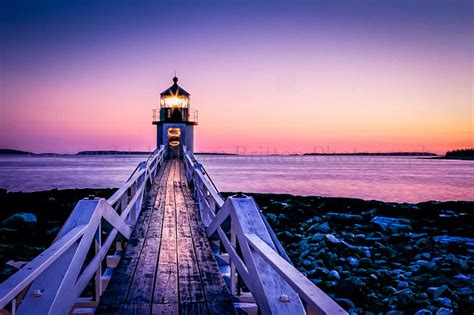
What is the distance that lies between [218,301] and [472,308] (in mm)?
5526

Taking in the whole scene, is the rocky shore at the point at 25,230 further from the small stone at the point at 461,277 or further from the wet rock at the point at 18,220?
the small stone at the point at 461,277

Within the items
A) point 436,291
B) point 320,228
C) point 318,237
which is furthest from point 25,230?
point 436,291

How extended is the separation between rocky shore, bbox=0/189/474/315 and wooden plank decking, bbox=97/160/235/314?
1935mm

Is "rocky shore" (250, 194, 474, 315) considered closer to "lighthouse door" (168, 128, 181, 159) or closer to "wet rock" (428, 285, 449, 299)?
"wet rock" (428, 285, 449, 299)

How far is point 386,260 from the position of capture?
10469mm

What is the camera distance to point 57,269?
2738 mm

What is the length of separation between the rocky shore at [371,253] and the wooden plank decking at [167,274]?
76.2 inches

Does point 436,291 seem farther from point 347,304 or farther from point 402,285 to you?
point 347,304

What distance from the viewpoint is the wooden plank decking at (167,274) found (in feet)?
12.1

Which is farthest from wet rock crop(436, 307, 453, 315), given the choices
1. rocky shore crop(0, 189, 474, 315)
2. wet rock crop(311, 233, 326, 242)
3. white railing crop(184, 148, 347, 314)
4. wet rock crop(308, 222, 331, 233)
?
wet rock crop(308, 222, 331, 233)

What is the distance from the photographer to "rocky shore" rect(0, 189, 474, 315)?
7.34m

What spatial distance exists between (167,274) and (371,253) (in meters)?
7.93

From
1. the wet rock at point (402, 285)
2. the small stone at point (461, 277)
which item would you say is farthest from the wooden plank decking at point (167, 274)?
the small stone at point (461, 277)

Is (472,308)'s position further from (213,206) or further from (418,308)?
(213,206)
